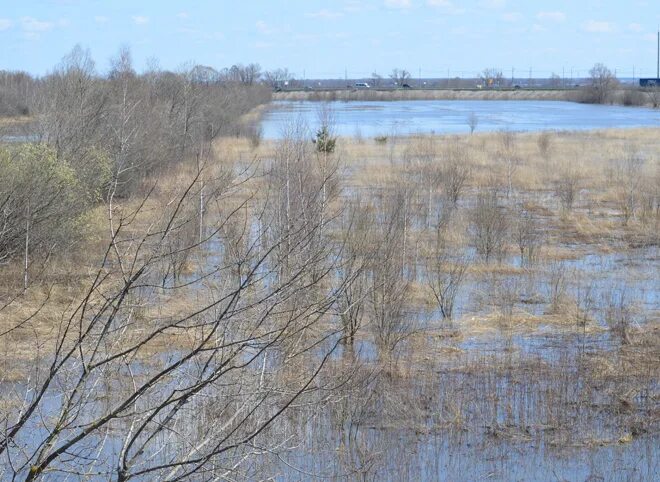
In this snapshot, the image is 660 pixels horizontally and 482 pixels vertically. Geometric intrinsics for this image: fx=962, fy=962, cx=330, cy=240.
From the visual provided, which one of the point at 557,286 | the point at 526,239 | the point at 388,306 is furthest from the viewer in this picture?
the point at 526,239

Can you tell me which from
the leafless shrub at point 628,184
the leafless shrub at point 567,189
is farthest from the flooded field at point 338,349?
the leafless shrub at point 567,189

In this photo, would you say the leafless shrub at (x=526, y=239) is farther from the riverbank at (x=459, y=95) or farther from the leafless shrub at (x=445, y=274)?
the riverbank at (x=459, y=95)

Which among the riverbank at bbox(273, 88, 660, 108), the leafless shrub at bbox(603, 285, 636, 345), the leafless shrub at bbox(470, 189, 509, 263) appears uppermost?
the riverbank at bbox(273, 88, 660, 108)

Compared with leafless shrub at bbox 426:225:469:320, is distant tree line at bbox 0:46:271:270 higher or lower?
higher

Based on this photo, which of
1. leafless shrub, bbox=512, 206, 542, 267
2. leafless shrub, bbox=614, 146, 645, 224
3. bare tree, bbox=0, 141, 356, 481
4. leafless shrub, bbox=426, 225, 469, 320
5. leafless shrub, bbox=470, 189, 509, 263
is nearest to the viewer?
bare tree, bbox=0, 141, 356, 481

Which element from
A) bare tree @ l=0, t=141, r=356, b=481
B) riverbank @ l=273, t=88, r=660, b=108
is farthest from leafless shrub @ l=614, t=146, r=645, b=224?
riverbank @ l=273, t=88, r=660, b=108

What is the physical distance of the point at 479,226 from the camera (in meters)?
20.9

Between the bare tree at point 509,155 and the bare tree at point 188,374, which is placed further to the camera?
the bare tree at point 509,155

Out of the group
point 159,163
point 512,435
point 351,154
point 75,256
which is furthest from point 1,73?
point 512,435

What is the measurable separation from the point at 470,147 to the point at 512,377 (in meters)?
31.4

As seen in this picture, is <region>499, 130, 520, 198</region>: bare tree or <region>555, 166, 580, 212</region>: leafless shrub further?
<region>499, 130, 520, 198</region>: bare tree

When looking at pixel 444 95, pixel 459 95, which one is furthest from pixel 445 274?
pixel 459 95

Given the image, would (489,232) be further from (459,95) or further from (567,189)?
(459,95)

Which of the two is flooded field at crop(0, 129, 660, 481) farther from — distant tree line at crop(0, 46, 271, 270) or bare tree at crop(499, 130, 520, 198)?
bare tree at crop(499, 130, 520, 198)
